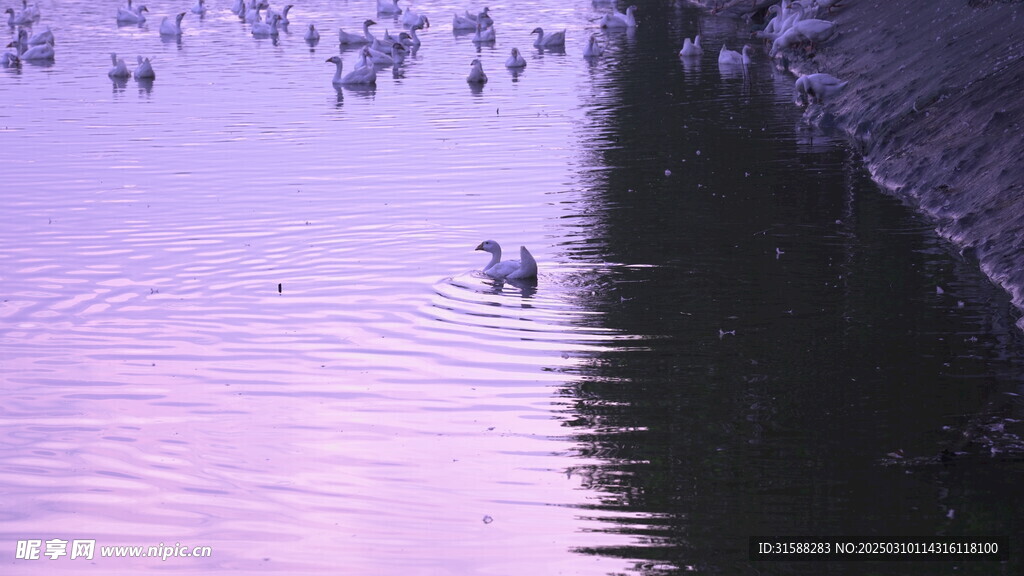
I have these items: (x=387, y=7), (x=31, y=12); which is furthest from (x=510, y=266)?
(x=31, y=12)

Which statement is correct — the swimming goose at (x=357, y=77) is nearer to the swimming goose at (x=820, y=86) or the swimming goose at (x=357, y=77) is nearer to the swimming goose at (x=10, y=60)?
the swimming goose at (x=820, y=86)

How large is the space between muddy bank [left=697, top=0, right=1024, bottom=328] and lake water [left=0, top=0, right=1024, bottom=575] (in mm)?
559

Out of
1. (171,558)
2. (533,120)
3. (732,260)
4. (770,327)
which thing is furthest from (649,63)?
(171,558)

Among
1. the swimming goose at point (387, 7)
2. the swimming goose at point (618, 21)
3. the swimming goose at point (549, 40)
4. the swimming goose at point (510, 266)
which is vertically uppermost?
the swimming goose at point (618, 21)

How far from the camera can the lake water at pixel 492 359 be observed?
9227mm

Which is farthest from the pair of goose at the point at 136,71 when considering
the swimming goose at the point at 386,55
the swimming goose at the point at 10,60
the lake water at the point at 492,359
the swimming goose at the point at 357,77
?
the lake water at the point at 492,359

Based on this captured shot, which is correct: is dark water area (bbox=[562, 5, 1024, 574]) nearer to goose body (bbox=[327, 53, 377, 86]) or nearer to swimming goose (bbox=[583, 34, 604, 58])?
goose body (bbox=[327, 53, 377, 86])

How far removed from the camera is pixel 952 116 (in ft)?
64.7

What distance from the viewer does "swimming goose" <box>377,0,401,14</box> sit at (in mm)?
57584

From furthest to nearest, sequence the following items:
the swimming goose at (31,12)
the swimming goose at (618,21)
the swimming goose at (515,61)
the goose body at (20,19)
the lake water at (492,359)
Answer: the swimming goose at (31,12) → the goose body at (20,19) → the swimming goose at (618,21) → the swimming goose at (515,61) → the lake water at (492,359)

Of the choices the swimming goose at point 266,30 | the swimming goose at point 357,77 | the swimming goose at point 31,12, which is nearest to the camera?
the swimming goose at point 357,77

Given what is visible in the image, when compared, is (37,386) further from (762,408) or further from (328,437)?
(762,408)

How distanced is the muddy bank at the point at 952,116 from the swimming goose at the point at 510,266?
5307 millimetres

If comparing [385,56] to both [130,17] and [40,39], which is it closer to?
[40,39]
